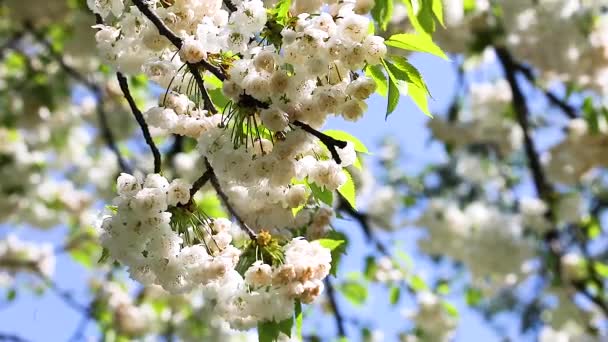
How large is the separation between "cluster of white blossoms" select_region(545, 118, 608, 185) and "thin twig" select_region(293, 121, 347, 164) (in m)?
4.35

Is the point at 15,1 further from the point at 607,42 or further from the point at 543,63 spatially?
the point at 607,42

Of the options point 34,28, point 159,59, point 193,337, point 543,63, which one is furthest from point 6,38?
point 159,59

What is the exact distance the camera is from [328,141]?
1467 mm

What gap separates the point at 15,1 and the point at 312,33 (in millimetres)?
4268

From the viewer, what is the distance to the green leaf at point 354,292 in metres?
4.63

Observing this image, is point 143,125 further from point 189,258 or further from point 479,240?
point 479,240

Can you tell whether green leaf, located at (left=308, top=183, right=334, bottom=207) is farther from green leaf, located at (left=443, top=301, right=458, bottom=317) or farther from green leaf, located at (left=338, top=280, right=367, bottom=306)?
green leaf, located at (left=443, top=301, right=458, bottom=317)

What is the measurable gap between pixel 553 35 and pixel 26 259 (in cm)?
438

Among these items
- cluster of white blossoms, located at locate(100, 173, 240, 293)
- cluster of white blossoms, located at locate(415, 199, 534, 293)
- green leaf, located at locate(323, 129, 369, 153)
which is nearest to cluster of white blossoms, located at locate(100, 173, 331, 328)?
cluster of white blossoms, located at locate(100, 173, 240, 293)

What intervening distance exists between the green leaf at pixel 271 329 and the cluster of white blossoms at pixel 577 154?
14.2 feet

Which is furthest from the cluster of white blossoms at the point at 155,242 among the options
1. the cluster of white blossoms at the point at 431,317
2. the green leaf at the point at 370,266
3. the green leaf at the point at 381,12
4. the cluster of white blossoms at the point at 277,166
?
the cluster of white blossoms at the point at 431,317

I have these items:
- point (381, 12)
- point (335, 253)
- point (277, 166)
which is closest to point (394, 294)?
point (335, 253)

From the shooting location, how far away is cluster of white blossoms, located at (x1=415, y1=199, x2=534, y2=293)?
6.09 metres

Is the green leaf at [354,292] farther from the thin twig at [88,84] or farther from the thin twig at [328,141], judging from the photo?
the thin twig at [328,141]
